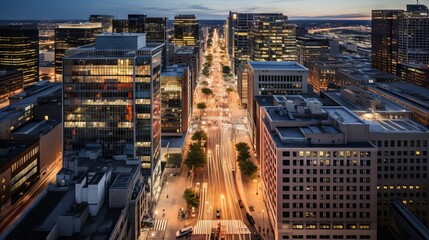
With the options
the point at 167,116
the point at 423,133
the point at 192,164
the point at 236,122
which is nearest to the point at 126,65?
the point at 192,164

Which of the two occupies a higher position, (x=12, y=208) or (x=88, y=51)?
(x=88, y=51)

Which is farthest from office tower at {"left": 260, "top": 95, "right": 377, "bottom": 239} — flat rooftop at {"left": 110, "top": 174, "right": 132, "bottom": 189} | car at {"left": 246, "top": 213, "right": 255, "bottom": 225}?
flat rooftop at {"left": 110, "top": 174, "right": 132, "bottom": 189}

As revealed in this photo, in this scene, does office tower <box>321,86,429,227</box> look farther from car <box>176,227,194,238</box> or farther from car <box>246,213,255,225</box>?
car <box>176,227,194,238</box>

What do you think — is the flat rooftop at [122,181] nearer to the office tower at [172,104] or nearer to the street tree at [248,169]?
the street tree at [248,169]

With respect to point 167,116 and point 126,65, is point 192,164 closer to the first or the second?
point 167,116

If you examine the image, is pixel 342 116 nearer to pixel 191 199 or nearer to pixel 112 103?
pixel 191 199

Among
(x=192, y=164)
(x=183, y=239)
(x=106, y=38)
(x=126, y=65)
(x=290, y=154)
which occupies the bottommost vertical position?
(x=183, y=239)
